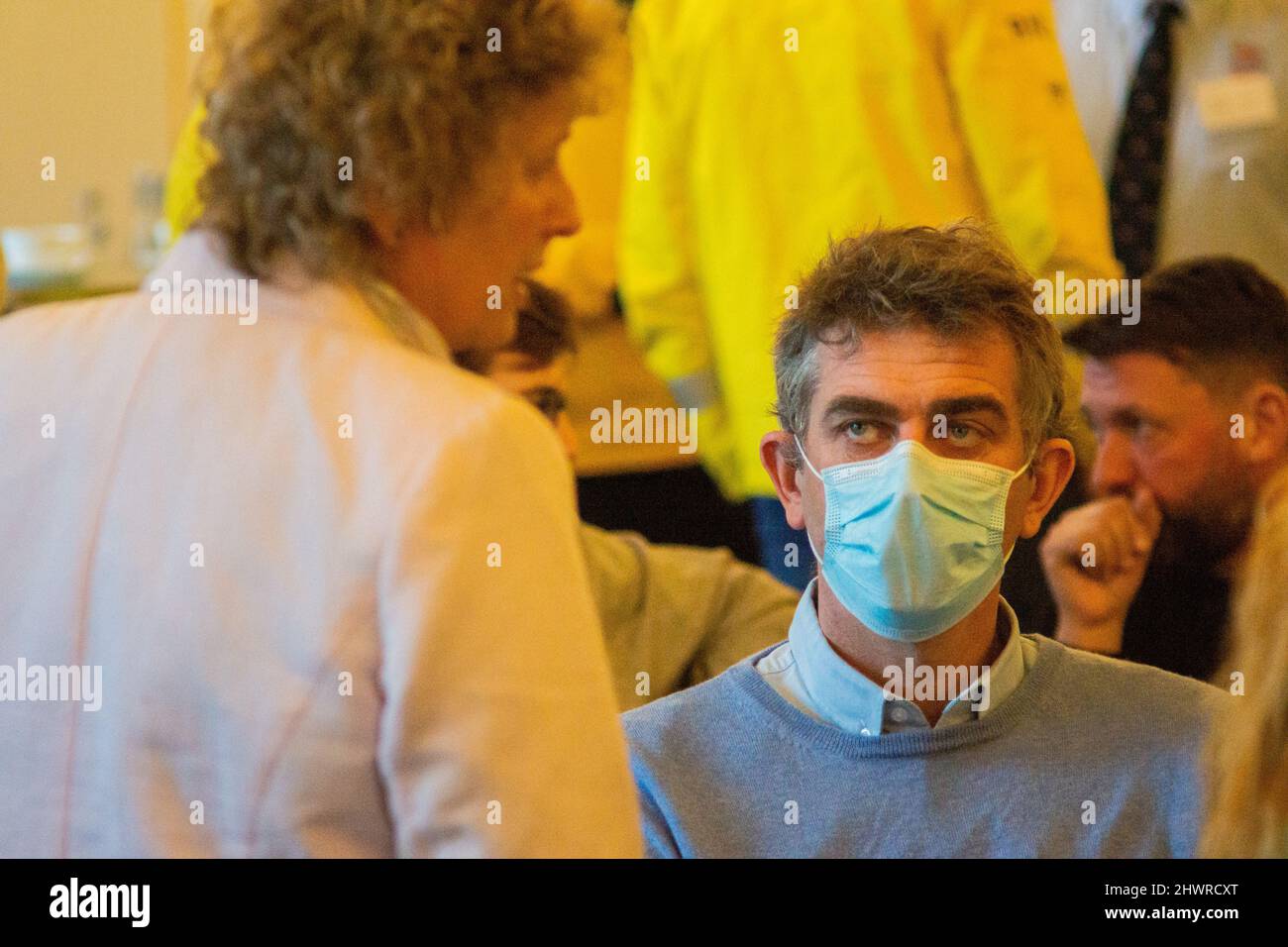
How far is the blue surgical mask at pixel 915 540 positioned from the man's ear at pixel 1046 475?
57mm

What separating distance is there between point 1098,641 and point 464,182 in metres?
1.27

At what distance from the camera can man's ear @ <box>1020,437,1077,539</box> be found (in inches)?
61.4

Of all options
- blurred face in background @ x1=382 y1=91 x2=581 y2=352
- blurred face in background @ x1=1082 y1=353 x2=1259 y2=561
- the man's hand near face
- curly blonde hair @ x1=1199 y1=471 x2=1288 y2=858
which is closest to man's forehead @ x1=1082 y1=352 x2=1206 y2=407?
blurred face in background @ x1=1082 y1=353 x2=1259 y2=561

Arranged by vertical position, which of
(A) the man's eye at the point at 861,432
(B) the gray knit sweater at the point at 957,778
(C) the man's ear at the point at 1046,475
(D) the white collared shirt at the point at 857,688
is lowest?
(B) the gray knit sweater at the point at 957,778

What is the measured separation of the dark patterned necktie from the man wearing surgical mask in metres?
1.30

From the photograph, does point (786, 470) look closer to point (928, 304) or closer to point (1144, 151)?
point (928, 304)

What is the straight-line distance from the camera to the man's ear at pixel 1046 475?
156 centimetres

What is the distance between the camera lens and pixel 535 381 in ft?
7.41

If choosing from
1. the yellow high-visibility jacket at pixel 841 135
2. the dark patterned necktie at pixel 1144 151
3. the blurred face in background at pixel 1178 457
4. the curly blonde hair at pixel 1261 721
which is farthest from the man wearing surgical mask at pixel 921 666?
the dark patterned necktie at pixel 1144 151

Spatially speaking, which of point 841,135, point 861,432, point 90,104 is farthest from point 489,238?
point 90,104

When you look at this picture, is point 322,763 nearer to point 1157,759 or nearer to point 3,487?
point 3,487

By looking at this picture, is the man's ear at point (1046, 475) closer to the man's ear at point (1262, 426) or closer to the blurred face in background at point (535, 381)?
the man's ear at point (1262, 426)

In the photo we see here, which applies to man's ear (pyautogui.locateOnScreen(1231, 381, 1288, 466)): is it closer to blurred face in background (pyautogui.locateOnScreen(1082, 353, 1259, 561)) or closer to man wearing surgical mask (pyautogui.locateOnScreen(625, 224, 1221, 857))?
blurred face in background (pyautogui.locateOnScreen(1082, 353, 1259, 561))
